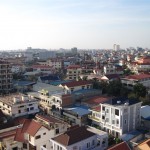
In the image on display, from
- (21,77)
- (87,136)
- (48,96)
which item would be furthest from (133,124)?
(21,77)

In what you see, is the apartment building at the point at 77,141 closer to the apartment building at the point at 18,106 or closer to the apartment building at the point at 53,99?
the apartment building at the point at 18,106

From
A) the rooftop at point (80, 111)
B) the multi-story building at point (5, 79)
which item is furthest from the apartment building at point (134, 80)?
the multi-story building at point (5, 79)

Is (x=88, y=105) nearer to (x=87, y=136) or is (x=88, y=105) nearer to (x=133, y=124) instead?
(x=133, y=124)

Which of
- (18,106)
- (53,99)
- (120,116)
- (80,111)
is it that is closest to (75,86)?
(53,99)

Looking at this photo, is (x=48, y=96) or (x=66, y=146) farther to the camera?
(x=48, y=96)

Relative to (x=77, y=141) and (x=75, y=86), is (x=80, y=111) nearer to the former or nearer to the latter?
(x=77, y=141)

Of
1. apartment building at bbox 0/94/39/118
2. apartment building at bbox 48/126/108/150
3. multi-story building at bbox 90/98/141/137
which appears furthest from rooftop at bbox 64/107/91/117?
apartment building at bbox 48/126/108/150

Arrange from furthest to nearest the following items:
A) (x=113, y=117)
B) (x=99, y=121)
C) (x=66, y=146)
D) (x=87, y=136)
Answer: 1. (x=99, y=121)
2. (x=113, y=117)
3. (x=87, y=136)
4. (x=66, y=146)
